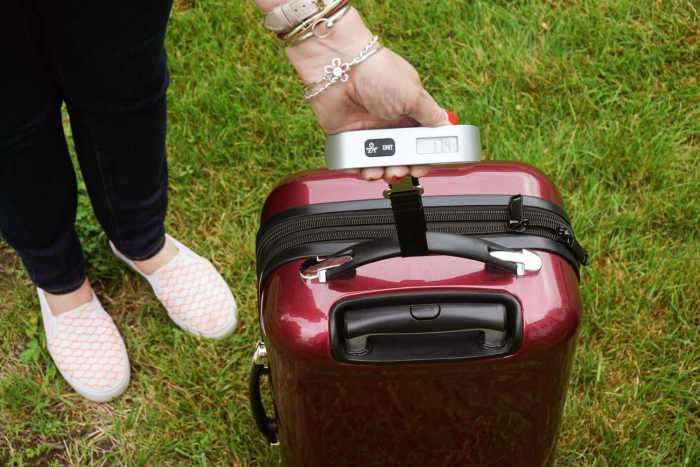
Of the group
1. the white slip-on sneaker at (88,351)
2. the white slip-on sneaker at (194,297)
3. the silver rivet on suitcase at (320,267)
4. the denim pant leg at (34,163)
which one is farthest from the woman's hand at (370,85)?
the white slip-on sneaker at (88,351)

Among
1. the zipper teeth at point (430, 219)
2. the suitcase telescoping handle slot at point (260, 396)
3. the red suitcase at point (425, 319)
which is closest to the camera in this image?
the red suitcase at point (425, 319)

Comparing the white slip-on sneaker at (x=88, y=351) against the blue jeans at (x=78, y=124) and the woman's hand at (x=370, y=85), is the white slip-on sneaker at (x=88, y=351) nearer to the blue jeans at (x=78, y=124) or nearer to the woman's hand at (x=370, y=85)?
the blue jeans at (x=78, y=124)

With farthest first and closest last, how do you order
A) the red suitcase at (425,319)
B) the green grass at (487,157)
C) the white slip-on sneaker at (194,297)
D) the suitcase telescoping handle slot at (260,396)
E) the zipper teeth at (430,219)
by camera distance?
the white slip-on sneaker at (194,297), the green grass at (487,157), the suitcase telescoping handle slot at (260,396), the zipper teeth at (430,219), the red suitcase at (425,319)

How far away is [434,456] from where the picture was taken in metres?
1.32

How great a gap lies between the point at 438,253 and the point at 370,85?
0.26 metres

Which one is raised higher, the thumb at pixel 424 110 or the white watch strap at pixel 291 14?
the white watch strap at pixel 291 14

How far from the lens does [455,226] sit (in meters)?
1.22

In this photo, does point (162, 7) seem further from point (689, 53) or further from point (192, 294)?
point (689, 53)

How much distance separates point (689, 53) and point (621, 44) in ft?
0.70

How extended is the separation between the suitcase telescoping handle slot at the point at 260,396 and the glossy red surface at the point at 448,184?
1.01 ft

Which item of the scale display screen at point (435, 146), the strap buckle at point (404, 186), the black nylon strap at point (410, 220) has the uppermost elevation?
the scale display screen at point (435, 146)

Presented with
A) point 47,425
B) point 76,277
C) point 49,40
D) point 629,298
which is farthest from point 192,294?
point 629,298

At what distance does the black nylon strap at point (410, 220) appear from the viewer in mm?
1027

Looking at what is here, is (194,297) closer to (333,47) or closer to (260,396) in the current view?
(260,396)
